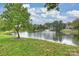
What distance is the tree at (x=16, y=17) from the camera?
6.05 ft

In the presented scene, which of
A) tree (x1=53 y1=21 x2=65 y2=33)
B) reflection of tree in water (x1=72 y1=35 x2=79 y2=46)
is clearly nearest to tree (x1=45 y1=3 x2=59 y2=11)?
tree (x1=53 y1=21 x2=65 y2=33)

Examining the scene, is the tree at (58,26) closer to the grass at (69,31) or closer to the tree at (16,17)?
the grass at (69,31)

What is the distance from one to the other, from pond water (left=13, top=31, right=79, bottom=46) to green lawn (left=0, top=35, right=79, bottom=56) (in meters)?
0.04

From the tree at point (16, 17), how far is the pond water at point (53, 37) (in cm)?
8

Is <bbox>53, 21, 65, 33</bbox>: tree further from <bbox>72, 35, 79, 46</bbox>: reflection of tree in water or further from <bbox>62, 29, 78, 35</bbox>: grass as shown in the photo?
<bbox>72, 35, 79, 46</bbox>: reflection of tree in water

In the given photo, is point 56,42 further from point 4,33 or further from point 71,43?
point 4,33

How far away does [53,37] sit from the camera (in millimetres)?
1838

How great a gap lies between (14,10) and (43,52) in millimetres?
460

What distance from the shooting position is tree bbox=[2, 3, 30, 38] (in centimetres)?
184

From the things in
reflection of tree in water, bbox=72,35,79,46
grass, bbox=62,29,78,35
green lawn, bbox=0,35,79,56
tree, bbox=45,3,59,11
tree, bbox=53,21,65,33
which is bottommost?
green lawn, bbox=0,35,79,56

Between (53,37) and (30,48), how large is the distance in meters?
0.23

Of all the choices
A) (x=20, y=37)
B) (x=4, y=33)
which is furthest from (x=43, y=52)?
(x=4, y=33)

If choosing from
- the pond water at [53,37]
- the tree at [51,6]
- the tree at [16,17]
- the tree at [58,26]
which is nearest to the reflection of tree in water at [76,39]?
the pond water at [53,37]

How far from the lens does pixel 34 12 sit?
1.83 metres
